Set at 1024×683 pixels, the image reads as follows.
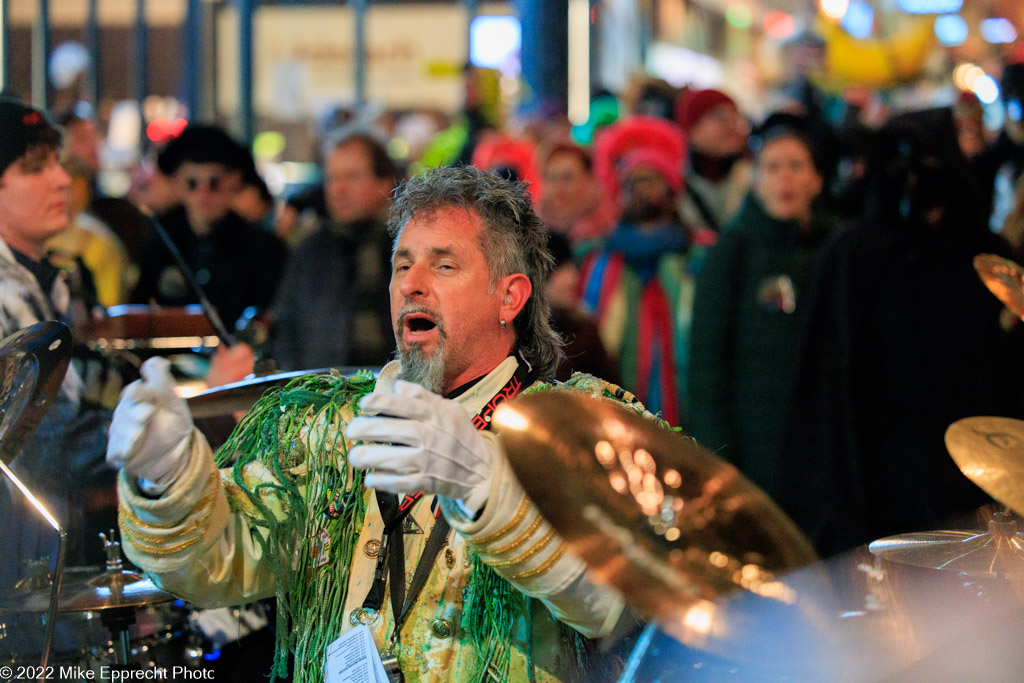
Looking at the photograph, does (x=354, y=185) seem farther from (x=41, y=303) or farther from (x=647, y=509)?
(x=647, y=509)

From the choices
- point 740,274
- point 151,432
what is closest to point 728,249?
point 740,274

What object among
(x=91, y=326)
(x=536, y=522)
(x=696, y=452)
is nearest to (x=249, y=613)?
(x=91, y=326)

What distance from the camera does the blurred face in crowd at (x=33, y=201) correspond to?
2.41 m

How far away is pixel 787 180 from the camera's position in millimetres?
4223

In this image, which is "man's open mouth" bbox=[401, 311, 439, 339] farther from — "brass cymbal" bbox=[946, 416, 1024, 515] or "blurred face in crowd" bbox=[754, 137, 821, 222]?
"blurred face in crowd" bbox=[754, 137, 821, 222]

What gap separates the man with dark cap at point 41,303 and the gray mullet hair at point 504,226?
0.77 metres

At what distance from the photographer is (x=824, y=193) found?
4.50m

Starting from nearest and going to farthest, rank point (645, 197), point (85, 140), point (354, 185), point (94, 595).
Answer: point (94, 595), point (354, 185), point (645, 197), point (85, 140)

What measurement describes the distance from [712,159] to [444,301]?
12.2 ft

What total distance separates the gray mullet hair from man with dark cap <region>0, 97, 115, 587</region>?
30.5 inches

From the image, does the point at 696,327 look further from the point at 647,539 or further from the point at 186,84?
the point at 186,84

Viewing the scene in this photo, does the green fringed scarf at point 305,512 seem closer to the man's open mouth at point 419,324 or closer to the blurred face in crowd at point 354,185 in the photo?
the man's open mouth at point 419,324

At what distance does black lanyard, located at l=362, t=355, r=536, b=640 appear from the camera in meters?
2.05

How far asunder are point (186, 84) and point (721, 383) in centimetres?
879
